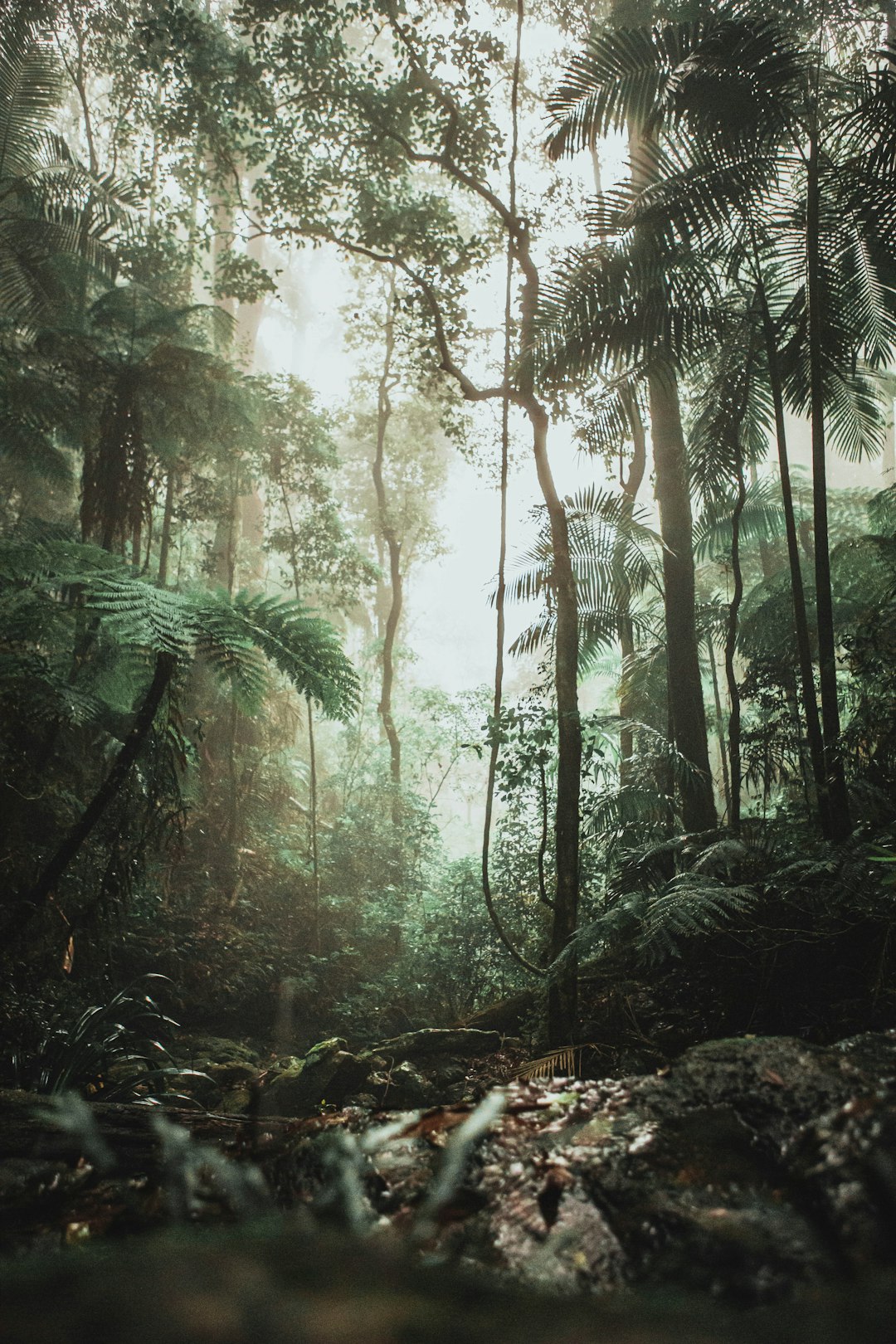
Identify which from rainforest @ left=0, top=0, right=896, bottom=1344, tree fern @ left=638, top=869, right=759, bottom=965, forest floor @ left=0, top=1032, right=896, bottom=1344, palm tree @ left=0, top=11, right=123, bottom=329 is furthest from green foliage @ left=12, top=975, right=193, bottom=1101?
palm tree @ left=0, top=11, right=123, bottom=329

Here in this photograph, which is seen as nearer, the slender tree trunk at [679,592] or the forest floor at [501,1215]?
the forest floor at [501,1215]

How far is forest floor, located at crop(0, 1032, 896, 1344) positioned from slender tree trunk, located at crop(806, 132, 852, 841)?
315 centimetres

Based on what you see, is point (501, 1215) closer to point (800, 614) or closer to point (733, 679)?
point (800, 614)

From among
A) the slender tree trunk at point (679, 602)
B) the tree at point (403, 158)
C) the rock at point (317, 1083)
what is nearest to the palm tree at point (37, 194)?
the tree at point (403, 158)

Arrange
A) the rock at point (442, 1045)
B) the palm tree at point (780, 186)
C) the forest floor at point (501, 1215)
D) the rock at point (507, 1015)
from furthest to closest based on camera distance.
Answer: the rock at point (507, 1015)
the rock at point (442, 1045)
the palm tree at point (780, 186)
the forest floor at point (501, 1215)

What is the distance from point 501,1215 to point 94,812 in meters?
3.29

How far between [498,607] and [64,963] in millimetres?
4786

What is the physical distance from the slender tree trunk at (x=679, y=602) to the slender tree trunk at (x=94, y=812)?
5009 millimetres

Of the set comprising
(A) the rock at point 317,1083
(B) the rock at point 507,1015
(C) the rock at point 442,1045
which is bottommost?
(A) the rock at point 317,1083

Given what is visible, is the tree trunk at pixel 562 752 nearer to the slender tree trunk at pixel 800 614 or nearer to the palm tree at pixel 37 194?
the slender tree trunk at pixel 800 614

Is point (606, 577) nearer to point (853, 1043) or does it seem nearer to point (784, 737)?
point (784, 737)

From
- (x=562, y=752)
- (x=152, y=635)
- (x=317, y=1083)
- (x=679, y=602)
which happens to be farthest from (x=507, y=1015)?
(x=679, y=602)

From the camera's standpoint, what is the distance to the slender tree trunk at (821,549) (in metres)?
4.75

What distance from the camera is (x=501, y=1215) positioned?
4.94ft
